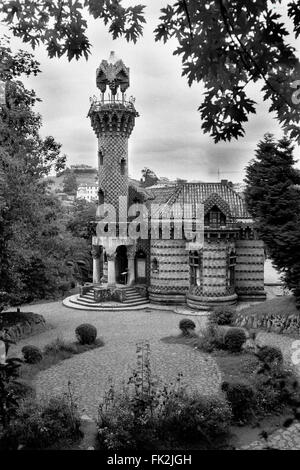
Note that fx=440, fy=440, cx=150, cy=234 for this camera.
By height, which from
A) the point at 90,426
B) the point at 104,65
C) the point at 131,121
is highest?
the point at 104,65

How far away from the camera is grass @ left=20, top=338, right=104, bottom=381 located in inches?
667

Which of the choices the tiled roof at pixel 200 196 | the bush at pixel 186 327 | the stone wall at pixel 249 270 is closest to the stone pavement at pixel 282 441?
the bush at pixel 186 327

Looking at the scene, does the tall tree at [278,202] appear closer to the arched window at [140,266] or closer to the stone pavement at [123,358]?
the stone pavement at [123,358]

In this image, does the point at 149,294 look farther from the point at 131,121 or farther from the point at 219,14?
the point at 219,14

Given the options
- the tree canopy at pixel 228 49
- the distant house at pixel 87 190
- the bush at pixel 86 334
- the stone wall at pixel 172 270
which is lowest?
the bush at pixel 86 334

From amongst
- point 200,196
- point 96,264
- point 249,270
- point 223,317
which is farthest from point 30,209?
point 249,270

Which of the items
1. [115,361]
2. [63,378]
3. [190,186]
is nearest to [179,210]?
[190,186]

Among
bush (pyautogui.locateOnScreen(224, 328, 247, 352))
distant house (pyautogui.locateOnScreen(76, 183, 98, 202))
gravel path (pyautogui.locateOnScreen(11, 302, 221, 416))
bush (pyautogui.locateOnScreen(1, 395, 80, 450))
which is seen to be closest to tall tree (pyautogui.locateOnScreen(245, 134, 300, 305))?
bush (pyautogui.locateOnScreen(224, 328, 247, 352))

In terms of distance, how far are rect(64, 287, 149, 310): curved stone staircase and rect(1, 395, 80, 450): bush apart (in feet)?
60.4

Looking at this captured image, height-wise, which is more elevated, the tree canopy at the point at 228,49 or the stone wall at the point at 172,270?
the tree canopy at the point at 228,49

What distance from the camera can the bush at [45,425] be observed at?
422 inches

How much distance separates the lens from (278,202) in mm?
23688
